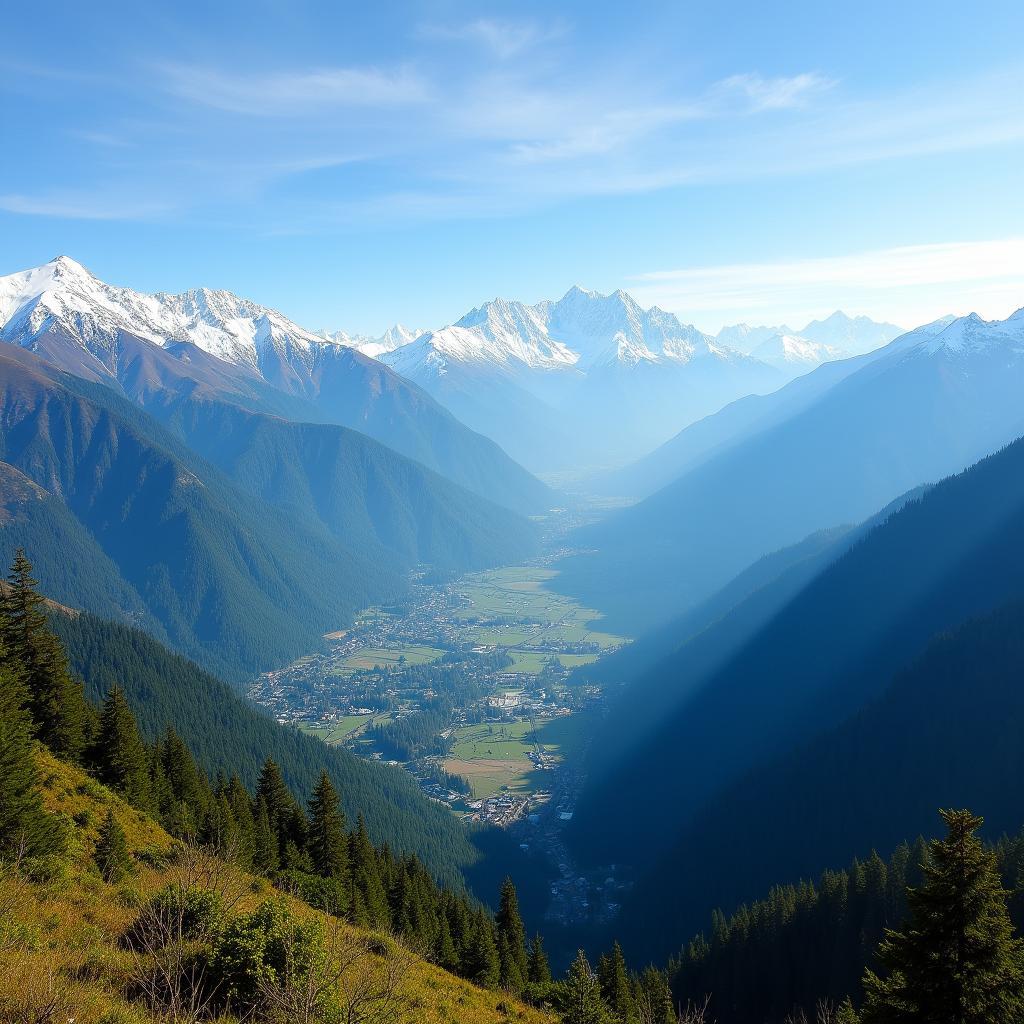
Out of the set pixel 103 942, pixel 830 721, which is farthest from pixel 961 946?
pixel 830 721

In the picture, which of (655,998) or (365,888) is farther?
(365,888)

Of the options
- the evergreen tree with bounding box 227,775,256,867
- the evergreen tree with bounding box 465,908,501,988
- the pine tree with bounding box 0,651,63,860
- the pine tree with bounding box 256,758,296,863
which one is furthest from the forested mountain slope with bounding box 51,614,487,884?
the pine tree with bounding box 0,651,63,860

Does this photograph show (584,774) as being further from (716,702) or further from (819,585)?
(819,585)

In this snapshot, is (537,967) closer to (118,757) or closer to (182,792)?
(182,792)

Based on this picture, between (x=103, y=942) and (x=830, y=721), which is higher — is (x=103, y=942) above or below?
above

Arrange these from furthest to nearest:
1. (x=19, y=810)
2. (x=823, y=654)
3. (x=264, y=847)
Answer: (x=823, y=654) → (x=264, y=847) → (x=19, y=810)

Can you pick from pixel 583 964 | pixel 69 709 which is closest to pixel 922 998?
pixel 583 964
